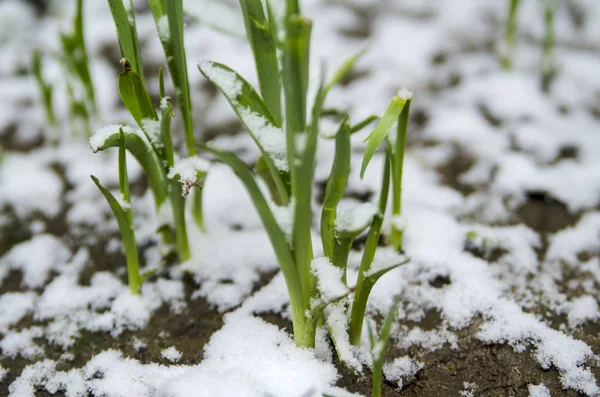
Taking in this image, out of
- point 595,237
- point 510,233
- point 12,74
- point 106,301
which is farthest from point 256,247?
point 12,74

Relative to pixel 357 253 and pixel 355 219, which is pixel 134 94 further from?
pixel 357 253

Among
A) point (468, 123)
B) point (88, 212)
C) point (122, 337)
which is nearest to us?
point (122, 337)

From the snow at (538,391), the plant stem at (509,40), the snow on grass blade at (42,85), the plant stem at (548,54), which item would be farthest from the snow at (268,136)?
the plant stem at (548,54)

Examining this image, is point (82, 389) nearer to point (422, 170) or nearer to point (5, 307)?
point (5, 307)

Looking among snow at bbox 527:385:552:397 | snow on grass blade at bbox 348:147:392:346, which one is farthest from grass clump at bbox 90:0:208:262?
snow at bbox 527:385:552:397

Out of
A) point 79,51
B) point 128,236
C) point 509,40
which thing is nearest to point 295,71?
point 128,236

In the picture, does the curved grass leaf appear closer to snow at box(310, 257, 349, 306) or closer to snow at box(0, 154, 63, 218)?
snow at box(310, 257, 349, 306)

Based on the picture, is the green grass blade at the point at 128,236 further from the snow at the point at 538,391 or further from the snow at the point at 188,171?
the snow at the point at 538,391
